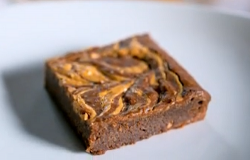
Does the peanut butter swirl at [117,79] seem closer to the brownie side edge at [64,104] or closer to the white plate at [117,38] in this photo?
the brownie side edge at [64,104]

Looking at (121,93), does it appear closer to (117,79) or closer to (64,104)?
(117,79)

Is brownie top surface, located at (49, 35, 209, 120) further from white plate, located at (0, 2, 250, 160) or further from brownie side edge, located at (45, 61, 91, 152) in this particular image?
white plate, located at (0, 2, 250, 160)

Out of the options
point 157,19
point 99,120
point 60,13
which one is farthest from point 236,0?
point 99,120

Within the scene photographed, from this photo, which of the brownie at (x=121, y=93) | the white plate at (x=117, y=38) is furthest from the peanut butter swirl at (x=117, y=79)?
the white plate at (x=117, y=38)

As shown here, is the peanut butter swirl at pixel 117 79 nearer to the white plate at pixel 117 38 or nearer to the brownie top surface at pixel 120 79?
the brownie top surface at pixel 120 79

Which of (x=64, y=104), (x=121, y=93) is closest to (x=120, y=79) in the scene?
(x=121, y=93)

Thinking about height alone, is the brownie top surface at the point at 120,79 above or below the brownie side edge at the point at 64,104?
above

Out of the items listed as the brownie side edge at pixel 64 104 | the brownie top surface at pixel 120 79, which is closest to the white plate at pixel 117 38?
the brownie side edge at pixel 64 104
